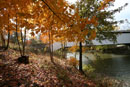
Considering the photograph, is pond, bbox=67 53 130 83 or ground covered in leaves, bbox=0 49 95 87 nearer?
ground covered in leaves, bbox=0 49 95 87

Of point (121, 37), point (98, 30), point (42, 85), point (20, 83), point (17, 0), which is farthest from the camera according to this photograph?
point (121, 37)

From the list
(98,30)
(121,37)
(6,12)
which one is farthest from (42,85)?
(121,37)

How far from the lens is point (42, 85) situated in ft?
11.8

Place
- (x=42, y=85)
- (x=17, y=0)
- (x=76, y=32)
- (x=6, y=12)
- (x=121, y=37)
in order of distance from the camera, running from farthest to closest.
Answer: (x=121, y=37), (x=6, y=12), (x=42, y=85), (x=17, y=0), (x=76, y=32)

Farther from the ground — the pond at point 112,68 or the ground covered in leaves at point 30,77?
the ground covered in leaves at point 30,77

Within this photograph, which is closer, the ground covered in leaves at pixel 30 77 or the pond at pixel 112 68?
the ground covered in leaves at pixel 30 77

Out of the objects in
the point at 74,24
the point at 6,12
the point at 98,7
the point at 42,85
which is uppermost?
the point at 98,7

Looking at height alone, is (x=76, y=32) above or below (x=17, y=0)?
below

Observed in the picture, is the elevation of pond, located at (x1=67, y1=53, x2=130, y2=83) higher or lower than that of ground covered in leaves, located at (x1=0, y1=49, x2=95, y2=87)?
lower

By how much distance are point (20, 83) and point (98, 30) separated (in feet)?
20.0

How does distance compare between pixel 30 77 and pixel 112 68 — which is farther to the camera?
pixel 112 68

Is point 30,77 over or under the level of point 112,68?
over

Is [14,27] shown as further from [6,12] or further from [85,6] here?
[85,6]

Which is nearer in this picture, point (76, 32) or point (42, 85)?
point (76, 32)
